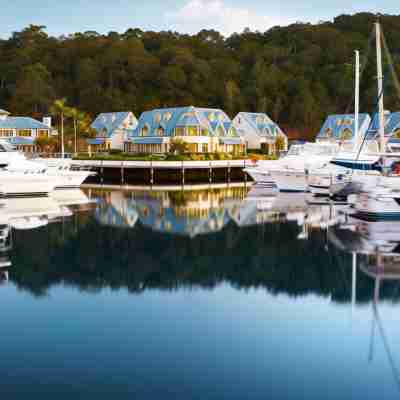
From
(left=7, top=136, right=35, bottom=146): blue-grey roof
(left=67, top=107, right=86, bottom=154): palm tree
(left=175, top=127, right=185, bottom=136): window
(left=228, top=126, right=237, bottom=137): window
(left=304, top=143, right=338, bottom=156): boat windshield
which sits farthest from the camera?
(left=7, top=136, right=35, bottom=146): blue-grey roof

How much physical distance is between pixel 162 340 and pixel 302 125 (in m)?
98.7

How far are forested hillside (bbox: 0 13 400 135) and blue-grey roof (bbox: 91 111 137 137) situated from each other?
20.4m

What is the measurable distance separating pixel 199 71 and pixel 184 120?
147ft

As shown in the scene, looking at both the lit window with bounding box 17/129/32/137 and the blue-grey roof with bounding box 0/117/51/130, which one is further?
the lit window with bounding box 17/129/32/137

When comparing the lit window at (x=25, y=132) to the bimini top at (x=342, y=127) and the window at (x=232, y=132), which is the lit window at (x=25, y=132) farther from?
the bimini top at (x=342, y=127)

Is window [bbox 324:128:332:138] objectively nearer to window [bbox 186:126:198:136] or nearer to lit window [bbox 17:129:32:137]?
window [bbox 186:126:198:136]

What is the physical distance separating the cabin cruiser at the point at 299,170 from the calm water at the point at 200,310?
14900mm

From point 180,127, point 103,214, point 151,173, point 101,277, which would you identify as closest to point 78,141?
point 180,127

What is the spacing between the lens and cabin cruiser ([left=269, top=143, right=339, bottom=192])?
140ft

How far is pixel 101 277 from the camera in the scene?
17469 millimetres

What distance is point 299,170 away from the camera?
4297 centimetres

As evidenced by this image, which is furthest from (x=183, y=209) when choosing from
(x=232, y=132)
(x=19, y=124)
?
(x=19, y=124)

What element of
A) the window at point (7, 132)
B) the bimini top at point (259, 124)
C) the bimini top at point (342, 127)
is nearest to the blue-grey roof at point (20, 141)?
the window at point (7, 132)

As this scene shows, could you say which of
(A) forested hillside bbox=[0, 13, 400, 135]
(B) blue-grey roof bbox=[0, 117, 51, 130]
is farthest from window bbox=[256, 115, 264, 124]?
(B) blue-grey roof bbox=[0, 117, 51, 130]
